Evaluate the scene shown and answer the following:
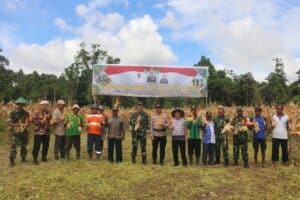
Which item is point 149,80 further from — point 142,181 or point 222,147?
point 142,181

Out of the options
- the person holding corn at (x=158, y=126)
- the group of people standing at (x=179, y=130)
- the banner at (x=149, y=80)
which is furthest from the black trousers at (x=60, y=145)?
the banner at (x=149, y=80)

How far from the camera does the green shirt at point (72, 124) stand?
1209cm

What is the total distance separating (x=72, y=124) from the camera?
12117 mm

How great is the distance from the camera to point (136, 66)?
59.0ft

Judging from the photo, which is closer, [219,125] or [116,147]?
[219,125]

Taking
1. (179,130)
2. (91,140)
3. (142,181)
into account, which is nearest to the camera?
(142,181)

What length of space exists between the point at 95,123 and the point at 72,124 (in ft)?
2.15

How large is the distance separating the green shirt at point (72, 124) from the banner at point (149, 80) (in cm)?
570

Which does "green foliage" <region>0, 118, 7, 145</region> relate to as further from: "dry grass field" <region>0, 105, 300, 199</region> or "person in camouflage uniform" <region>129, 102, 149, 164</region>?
"person in camouflage uniform" <region>129, 102, 149, 164</region>

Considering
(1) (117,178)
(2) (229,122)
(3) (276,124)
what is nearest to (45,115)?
(1) (117,178)

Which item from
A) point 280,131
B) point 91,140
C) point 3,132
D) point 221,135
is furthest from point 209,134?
point 3,132

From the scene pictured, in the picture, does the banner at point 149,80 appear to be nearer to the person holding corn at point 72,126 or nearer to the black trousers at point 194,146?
the person holding corn at point 72,126

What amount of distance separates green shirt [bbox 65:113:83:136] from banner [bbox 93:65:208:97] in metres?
5.70

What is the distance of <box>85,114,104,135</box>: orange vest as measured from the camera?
12.3 meters
